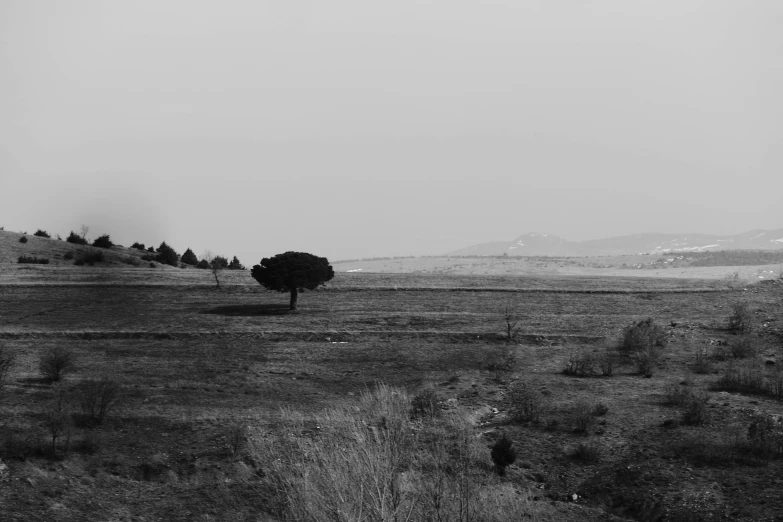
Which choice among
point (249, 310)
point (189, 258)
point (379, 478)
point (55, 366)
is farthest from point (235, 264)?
Answer: point (379, 478)

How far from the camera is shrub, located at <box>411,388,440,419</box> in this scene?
1595cm

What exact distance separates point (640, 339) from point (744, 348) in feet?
10.9

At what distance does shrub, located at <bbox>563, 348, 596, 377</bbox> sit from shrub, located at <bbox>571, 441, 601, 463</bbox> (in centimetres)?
629

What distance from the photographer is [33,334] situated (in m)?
25.2

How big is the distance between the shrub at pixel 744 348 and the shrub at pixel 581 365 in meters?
4.91

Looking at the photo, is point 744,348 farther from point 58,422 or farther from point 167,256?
point 167,256

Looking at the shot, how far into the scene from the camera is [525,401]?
671 inches

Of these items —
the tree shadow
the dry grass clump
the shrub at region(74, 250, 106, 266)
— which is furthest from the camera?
the shrub at region(74, 250, 106, 266)

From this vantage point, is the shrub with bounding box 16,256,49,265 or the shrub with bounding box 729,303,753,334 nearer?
the shrub with bounding box 729,303,753,334

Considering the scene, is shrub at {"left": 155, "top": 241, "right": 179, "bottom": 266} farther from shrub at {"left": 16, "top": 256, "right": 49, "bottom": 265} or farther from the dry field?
the dry field

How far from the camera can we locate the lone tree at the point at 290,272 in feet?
106

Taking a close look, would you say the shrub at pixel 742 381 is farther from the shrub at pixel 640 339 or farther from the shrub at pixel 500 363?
the shrub at pixel 500 363

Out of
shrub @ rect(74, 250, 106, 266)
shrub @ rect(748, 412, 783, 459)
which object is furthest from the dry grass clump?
shrub @ rect(74, 250, 106, 266)

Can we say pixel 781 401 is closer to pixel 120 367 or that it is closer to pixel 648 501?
pixel 648 501
